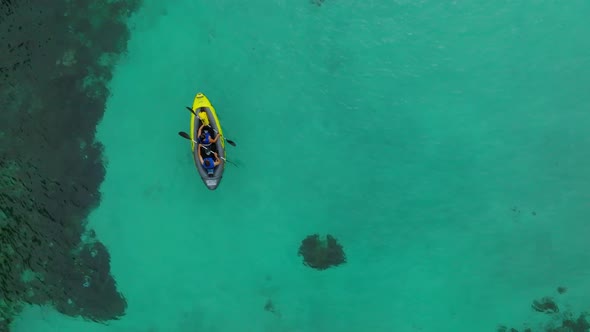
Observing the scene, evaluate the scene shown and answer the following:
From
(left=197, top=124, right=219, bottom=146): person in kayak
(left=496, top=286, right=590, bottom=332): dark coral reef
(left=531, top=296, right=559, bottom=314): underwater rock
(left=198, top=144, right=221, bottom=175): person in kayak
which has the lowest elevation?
(left=496, top=286, right=590, bottom=332): dark coral reef

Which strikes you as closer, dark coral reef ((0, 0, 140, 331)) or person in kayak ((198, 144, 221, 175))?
person in kayak ((198, 144, 221, 175))

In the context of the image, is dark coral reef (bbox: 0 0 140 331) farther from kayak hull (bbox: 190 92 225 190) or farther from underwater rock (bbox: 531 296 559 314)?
underwater rock (bbox: 531 296 559 314)

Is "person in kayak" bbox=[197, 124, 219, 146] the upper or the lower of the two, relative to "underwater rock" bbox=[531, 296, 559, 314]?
upper

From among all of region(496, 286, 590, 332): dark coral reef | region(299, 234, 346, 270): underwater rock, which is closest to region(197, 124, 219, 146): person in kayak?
region(299, 234, 346, 270): underwater rock

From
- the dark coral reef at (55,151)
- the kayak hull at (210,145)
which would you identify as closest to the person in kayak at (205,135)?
the kayak hull at (210,145)

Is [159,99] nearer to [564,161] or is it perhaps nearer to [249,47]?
[249,47]

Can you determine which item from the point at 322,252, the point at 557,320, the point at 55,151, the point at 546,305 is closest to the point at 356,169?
the point at 322,252
